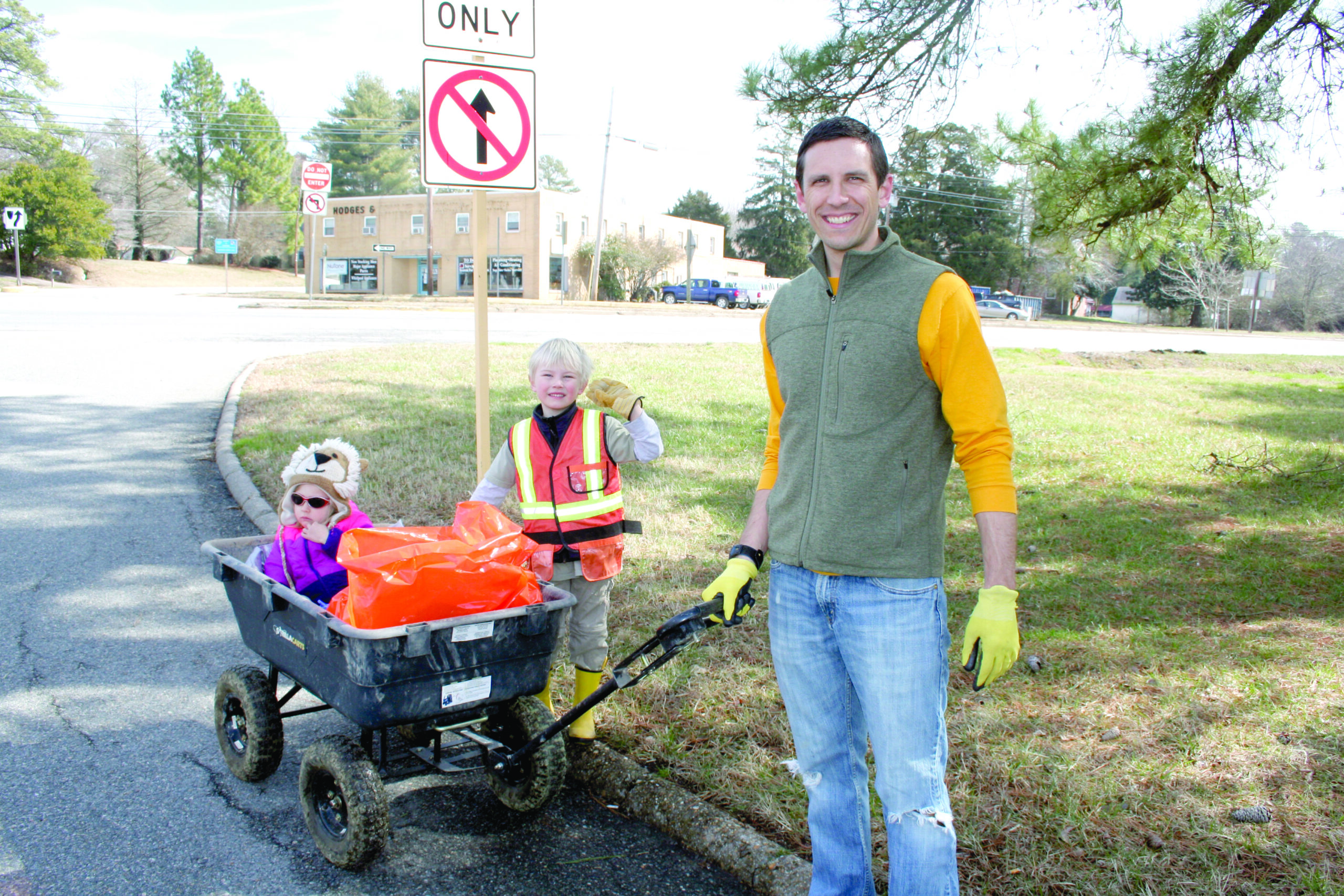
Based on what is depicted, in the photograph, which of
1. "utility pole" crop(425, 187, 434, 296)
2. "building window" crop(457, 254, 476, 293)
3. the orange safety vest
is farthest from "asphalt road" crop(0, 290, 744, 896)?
"building window" crop(457, 254, 476, 293)

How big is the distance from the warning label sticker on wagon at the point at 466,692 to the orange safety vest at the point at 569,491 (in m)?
0.63

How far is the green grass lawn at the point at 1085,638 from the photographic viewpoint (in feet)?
9.52

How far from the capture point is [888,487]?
213 cm

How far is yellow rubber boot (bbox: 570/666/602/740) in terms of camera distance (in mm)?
3674

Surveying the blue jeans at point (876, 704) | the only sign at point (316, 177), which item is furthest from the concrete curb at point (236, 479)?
the only sign at point (316, 177)

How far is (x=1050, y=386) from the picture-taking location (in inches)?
575

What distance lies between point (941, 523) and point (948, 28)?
5.49m

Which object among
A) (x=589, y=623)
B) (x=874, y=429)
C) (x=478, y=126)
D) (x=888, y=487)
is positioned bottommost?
(x=589, y=623)

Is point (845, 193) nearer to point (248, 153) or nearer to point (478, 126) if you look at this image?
point (478, 126)

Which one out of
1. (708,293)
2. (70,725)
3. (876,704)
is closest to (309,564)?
(70,725)

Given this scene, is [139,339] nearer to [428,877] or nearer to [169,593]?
[169,593]

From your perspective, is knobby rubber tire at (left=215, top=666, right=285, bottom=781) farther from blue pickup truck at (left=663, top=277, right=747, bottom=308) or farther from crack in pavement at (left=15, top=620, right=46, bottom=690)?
blue pickup truck at (left=663, top=277, right=747, bottom=308)

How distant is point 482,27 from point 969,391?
353 centimetres

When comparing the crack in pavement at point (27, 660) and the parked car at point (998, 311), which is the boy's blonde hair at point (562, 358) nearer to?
the crack in pavement at point (27, 660)
